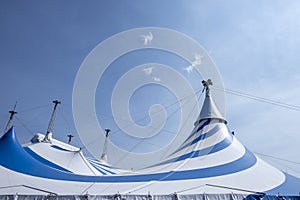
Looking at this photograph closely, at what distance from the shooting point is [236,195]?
2752 mm

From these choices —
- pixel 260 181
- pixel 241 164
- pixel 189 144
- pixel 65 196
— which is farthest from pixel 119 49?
pixel 260 181

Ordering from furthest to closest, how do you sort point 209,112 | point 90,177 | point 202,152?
point 209,112 → point 202,152 → point 90,177

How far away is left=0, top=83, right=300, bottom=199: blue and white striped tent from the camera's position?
285 centimetres

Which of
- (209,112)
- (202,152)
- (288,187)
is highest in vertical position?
(209,112)

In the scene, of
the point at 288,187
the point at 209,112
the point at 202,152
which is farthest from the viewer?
the point at 209,112

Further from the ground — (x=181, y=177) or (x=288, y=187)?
(x=288, y=187)

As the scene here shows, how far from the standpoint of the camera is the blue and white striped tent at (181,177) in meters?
2.85

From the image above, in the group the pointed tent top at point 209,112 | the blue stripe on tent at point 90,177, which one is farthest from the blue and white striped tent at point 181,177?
the pointed tent top at point 209,112

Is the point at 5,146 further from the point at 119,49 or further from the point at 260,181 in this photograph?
Result: the point at 260,181

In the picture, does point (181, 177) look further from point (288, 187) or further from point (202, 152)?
point (288, 187)

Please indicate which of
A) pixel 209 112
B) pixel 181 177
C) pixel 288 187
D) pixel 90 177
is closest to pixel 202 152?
pixel 181 177

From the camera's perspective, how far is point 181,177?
10.3 ft

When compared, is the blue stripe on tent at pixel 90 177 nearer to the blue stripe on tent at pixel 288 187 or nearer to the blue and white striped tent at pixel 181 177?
the blue and white striped tent at pixel 181 177

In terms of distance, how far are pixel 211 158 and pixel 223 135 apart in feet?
2.48
